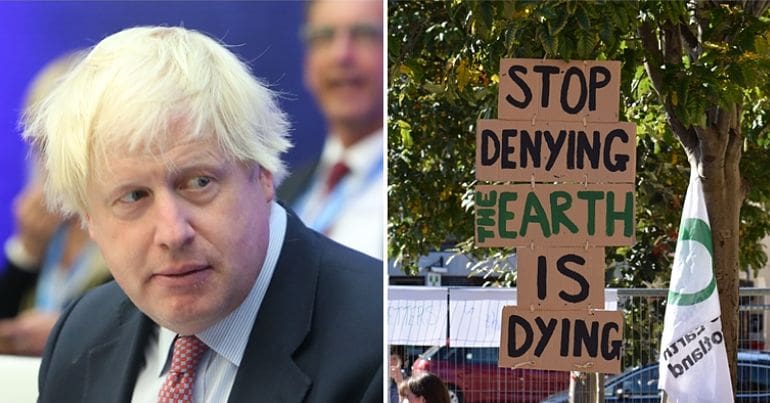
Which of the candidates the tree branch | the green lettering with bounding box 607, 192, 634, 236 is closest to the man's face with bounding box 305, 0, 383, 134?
the green lettering with bounding box 607, 192, 634, 236

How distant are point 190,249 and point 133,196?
0.26 metres

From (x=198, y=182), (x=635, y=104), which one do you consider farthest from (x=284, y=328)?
(x=635, y=104)

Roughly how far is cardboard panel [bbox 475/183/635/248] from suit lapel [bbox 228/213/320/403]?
44.8 inches

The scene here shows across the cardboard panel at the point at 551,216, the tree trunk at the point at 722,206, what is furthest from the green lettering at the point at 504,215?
the tree trunk at the point at 722,206

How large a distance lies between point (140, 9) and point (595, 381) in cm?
580

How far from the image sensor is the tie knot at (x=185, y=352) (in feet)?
13.4

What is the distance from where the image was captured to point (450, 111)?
12.4 m

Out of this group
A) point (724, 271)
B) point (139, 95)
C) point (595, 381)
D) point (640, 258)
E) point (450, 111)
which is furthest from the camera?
point (640, 258)

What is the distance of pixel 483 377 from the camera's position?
10195 millimetres

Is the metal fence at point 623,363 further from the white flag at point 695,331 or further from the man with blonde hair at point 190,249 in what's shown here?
the man with blonde hair at point 190,249

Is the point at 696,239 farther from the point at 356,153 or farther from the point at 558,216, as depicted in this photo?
the point at 356,153

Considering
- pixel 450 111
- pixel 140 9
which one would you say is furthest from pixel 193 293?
pixel 450 111

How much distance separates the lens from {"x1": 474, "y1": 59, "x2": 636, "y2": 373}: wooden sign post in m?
5.07

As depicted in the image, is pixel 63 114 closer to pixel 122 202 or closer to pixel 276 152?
pixel 122 202
